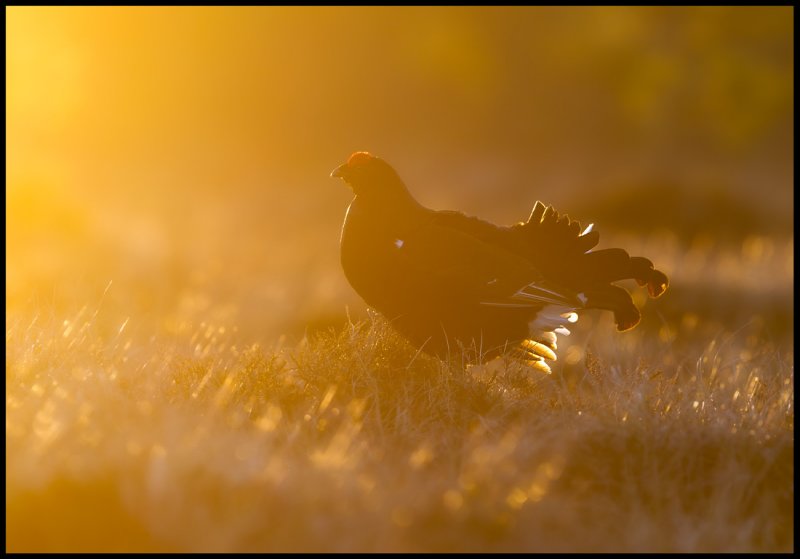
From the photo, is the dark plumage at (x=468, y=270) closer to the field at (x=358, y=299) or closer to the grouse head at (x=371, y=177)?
the grouse head at (x=371, y=177)

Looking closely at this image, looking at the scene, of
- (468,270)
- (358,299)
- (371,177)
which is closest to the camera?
(468,270)

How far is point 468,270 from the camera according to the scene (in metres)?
5.01

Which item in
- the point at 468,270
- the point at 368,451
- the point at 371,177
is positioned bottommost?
the point at 368,451

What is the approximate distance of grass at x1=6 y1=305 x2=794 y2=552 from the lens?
3.29 metres

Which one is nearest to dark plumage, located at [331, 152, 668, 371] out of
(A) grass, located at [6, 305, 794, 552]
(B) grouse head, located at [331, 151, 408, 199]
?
(B) grouse head, located at [331, 151, 408, 199]

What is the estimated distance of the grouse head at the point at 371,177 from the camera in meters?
5.24

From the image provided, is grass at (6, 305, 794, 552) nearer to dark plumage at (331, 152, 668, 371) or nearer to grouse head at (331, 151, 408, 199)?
dark plumage at (331, 152, 668, 371)

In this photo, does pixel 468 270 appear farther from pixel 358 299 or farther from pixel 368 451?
pixel 358 299

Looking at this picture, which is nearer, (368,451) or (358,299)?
(368,451)

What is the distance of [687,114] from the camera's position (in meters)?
27.5

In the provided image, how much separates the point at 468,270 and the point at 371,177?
0.82 metres

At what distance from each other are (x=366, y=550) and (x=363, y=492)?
31 centimetres

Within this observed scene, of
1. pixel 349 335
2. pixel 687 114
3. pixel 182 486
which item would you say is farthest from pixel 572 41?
pixel 182 486

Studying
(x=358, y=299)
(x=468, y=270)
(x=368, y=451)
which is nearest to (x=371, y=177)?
(x=468, y=270)
